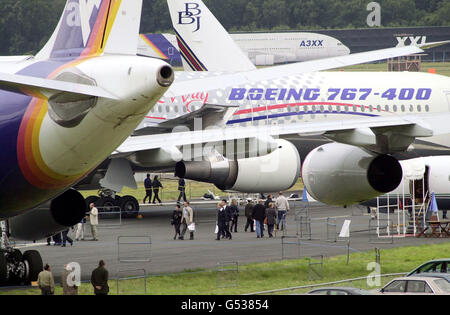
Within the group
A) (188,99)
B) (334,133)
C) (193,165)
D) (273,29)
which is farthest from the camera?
(273,29)

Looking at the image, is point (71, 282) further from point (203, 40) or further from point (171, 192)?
point (171, 192)

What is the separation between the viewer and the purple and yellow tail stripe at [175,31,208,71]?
45.1 m

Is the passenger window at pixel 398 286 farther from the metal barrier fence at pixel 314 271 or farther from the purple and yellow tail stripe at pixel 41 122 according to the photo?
the purple and yellow tail stripe at pixel 41 122

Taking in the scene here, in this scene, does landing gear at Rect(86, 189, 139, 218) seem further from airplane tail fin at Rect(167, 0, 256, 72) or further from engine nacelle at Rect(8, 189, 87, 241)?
engine nacelle at Rect(8, 189, 87, 241)

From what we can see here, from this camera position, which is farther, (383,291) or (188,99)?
(188,99)

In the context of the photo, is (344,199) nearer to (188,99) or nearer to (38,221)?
(38,221)

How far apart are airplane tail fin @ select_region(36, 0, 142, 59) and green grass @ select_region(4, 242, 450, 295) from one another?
663 cm

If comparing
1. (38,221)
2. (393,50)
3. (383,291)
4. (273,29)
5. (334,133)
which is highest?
(273,29)

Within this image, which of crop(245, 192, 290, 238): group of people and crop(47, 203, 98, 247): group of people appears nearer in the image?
crop(47, 203, 98, 247): group of people

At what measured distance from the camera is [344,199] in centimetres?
2178

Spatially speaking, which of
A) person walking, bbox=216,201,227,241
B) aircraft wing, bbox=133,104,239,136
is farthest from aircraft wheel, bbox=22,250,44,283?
aircraft wing, bbox=133,104,239,136

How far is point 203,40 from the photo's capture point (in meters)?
44.9
